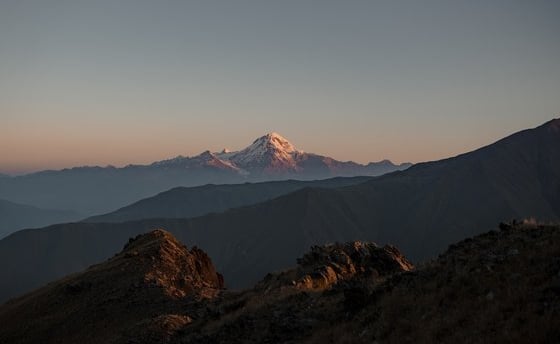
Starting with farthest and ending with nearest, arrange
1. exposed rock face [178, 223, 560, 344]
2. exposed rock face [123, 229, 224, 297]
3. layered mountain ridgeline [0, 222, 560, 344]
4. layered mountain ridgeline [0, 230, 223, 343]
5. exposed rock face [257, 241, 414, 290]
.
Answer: exposed rock face [123, 229, 224, 297] < exposed rock face [257, 241, 414, 290] < layered mountain ridgeline [0, 230, 223, 343] < layered mountain ridgeline [0, 222, 560, 344] < exposed rock face [178, 223, 560, 344]

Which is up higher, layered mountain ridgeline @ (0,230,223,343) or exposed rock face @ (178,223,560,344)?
exposed rock face @ (178,223,560,344)

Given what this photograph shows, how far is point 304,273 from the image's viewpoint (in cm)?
3669

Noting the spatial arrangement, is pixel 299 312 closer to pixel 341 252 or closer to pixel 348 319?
pixel 348 319

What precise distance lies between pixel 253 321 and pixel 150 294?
19132mm

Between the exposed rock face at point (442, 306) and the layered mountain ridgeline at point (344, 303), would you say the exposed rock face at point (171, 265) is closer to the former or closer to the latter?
the layered mountain ridgeline at point (344, 303)

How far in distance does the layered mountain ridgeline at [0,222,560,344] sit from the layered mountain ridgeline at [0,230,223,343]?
5.1 inches

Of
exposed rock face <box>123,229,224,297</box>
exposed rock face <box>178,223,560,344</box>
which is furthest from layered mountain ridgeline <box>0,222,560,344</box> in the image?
exposed rock face <box>123,229,224,297</box>

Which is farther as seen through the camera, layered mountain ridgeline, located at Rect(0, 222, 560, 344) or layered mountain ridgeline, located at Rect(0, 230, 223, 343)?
layered mountain ridgeline, located at Rect(0, 230, 223, 343)

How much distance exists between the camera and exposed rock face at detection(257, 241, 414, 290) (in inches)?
1380

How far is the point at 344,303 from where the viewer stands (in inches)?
831

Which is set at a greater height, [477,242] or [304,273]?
[477,242]

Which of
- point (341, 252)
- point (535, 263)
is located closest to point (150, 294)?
point (341, 252)

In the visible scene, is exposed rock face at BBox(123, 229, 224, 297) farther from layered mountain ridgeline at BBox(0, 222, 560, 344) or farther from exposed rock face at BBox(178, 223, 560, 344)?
exposed rock face at BBox(178, 223, 560, 344)

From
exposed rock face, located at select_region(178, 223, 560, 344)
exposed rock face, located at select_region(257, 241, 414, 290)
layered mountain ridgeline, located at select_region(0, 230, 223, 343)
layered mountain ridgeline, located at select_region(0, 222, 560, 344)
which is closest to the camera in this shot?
exposed rock face, located at select_region(178, 223, 560, 344)
